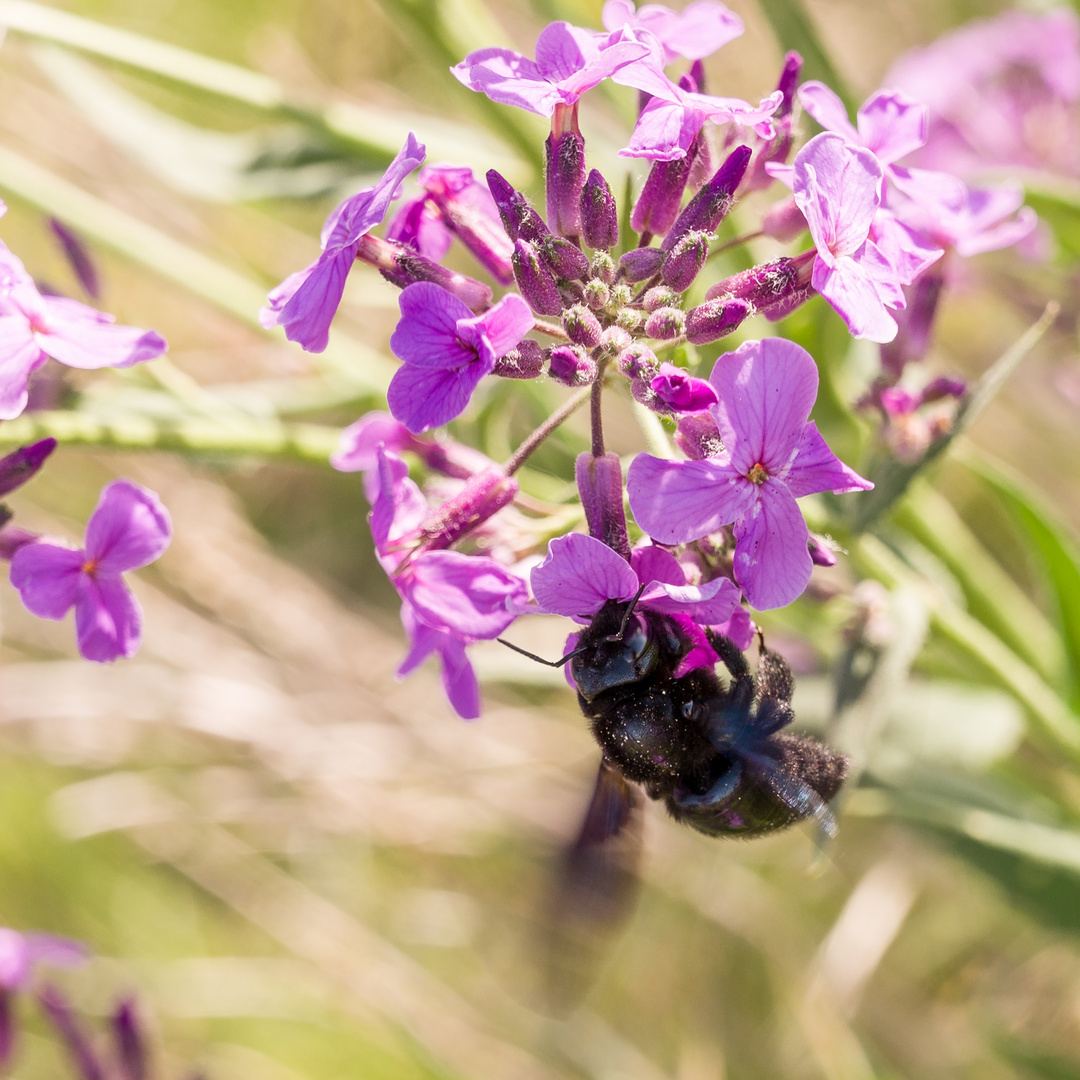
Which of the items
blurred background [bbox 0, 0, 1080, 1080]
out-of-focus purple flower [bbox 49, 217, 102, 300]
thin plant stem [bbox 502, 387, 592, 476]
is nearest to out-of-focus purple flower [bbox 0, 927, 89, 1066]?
blurred background [bbox 0, 0, 1080, 1080]

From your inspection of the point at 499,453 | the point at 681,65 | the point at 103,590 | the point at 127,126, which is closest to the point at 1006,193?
the point at 499,453

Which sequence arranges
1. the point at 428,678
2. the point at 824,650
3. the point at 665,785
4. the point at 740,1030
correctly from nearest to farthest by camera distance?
1. the point at 665,785
2. the point at 824,650
3. the point at 740,1030
4. the point at 428,678

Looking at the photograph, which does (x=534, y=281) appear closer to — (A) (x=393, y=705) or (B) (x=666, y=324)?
(B) (x=666, y=324)

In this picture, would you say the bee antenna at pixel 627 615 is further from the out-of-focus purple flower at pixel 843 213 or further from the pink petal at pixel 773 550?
the out-of-focus purple flower at pixel 843 213

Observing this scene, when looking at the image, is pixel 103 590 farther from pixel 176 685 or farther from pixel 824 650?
pixel 176 685

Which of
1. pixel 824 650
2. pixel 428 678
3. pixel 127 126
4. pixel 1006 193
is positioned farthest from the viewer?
pixel 428 678

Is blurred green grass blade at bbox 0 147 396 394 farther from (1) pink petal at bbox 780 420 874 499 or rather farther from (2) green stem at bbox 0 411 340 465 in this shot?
(1) pink petal at bbox 780 420 874 499

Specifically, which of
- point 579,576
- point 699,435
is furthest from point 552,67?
point 579,576
